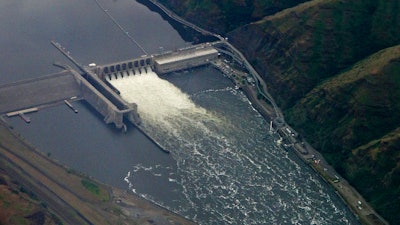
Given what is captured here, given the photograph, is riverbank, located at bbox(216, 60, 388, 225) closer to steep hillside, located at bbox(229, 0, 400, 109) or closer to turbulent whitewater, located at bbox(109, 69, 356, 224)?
turbulent whitewater, located at bbox(109, 69, 356, 224)

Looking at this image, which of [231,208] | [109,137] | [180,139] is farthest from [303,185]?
[109,137]

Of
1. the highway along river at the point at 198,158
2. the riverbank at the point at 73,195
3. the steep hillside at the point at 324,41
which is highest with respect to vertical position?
the steep hillside at the point at 324,41

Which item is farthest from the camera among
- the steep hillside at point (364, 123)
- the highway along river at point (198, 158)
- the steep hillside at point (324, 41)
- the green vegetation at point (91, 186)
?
the steep hillside at point (324, 41)

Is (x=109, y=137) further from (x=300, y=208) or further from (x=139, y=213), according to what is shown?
(x=300, y=208)

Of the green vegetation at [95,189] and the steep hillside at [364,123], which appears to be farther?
the steep hillside at [364,123]

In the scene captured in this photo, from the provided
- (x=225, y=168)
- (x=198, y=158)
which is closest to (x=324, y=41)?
(x=225, y=168)

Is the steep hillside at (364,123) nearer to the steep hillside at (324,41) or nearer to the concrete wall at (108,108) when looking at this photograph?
the steep hillside at (324,41)

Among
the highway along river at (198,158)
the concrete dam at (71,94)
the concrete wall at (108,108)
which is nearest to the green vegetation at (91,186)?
the highway along river at (198,158)
